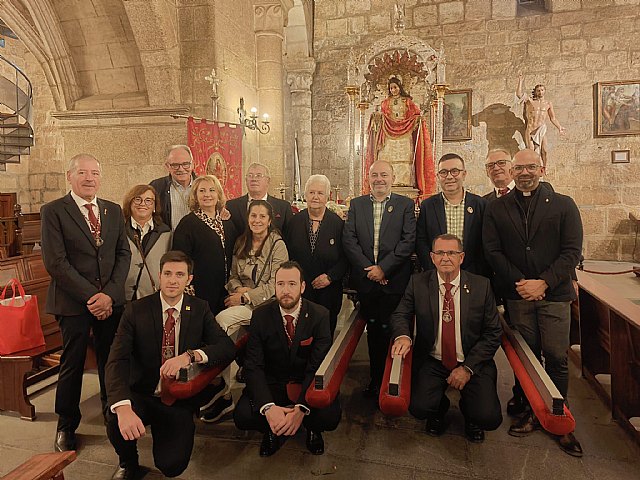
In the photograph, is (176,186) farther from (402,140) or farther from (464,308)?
(402,140)

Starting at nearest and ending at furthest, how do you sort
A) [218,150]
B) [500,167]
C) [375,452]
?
[375,452] → [500,167] → [218,150]

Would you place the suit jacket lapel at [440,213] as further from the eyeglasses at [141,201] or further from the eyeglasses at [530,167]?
the eyeglasses at [141,201]

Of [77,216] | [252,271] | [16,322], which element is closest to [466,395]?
[252,271]

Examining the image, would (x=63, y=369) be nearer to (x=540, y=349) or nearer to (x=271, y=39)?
(x=540, y=349)

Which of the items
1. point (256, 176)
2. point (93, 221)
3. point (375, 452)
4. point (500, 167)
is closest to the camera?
point (375, 452)

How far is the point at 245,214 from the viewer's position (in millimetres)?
3527

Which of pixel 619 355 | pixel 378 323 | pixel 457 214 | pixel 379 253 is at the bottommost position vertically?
pixel 619 355

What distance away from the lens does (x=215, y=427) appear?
2693mm

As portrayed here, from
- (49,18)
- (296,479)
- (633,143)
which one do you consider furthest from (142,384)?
(633,143)

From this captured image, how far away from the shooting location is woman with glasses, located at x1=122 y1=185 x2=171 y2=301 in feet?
9.34

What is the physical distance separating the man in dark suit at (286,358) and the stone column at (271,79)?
4805 millimetres

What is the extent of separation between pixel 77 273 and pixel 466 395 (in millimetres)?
2299

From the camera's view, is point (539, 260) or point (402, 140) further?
point (402, 140)

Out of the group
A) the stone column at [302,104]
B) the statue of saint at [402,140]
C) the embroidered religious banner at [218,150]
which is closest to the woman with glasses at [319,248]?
the embroidered religious banner at [218,150]
